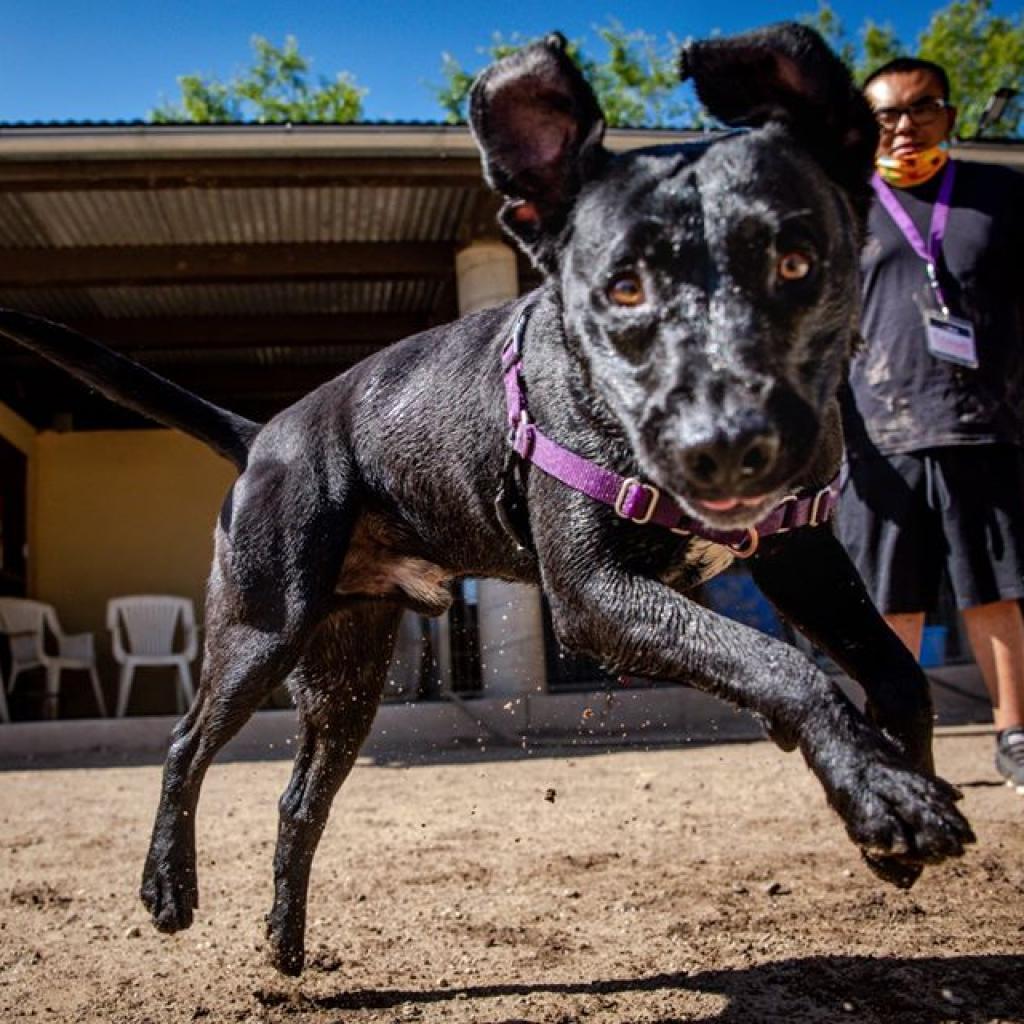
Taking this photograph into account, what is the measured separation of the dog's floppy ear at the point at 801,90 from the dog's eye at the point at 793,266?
1.03 feet

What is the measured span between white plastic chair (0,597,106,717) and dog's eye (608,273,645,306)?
31.8 feet

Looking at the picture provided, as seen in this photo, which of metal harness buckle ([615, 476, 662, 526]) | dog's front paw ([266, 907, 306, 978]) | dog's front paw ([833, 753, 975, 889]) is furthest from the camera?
dog's front paw ([266, 907, 306, 978])

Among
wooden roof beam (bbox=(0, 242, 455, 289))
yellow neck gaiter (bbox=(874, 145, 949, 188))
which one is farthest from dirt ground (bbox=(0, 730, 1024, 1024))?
wooden roof beam (bbox=(0, 242, 455, 289))

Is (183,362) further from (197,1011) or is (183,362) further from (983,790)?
(197,1011)

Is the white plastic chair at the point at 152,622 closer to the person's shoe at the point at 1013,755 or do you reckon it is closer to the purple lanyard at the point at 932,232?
the person's shoe at the point at 1013,755

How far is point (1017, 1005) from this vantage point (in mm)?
2475

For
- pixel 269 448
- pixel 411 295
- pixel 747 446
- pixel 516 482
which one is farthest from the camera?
pixel 411 295

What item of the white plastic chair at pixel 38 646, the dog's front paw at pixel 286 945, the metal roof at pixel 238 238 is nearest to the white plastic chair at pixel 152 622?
the white plastic chair at pixel 38 646

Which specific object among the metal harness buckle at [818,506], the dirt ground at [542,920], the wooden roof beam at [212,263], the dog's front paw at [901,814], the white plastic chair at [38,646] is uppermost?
the wooden roof beam at [212,263]

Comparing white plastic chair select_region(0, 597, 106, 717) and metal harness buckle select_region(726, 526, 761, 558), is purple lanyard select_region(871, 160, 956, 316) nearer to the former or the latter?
metal harness buckle select_region(726, 526, 761, 558)

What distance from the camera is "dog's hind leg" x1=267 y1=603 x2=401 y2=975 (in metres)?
3.16

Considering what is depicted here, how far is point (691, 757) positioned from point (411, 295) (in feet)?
18.1

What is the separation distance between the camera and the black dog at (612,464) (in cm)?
198

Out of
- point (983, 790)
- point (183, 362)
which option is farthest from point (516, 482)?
point (183, 362)
